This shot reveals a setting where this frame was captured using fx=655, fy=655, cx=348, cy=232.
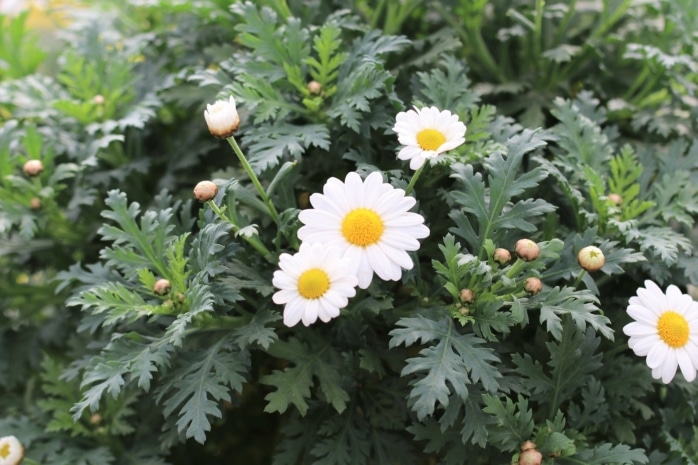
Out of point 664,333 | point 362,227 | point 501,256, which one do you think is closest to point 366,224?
point 362,227

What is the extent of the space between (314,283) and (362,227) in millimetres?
109

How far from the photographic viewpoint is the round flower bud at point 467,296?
1.00 meters

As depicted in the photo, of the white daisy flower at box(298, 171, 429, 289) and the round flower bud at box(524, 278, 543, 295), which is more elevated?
the white daisy flower at box(298, 171, 429, 289)

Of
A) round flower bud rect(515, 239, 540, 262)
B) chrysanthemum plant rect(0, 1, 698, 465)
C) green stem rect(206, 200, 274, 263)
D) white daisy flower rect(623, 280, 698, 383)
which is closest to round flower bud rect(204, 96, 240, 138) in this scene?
chrysanthemum plant rect(0, 1, 698, 465)

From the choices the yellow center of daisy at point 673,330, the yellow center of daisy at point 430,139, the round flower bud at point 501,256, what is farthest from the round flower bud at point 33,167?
the yellow center of daisy at point 673,330

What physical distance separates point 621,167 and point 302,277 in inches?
26.9

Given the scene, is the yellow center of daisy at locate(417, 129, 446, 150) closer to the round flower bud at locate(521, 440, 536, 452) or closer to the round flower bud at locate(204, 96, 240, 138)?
the round flower bud at locate(204, 96, 240, 138)

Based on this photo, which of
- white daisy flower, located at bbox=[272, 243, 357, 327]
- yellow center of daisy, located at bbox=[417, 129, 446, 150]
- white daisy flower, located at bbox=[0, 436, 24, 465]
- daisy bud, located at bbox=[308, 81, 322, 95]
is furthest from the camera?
daisy bud, located at bbox=[308, 81, 322, 95]

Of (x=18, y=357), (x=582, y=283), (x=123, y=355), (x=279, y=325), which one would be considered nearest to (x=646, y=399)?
(x=582, y=283)

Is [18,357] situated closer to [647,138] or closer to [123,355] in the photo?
[123,355]

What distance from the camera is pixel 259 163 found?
1101mm

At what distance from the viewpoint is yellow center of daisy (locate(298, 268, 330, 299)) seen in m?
0.88

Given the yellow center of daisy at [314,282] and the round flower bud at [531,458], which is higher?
the yellow center of daisy at [314,282]

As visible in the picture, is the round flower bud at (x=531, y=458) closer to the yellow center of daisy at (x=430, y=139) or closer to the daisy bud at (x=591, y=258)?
the daisy bud at (x=591, y=258)
